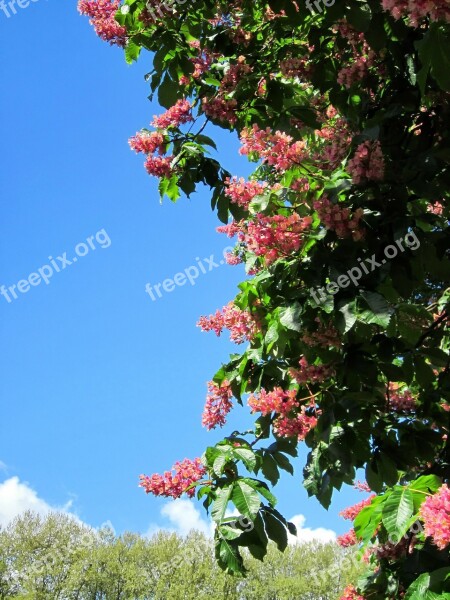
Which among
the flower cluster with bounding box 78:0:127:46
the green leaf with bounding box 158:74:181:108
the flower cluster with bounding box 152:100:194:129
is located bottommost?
the green leaf with bounding box 158:74:181:108

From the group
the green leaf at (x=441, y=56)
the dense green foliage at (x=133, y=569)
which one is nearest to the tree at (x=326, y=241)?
the green leaf at (x=441, y=56)

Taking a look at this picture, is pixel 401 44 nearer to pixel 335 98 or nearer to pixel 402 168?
pixel 335 98

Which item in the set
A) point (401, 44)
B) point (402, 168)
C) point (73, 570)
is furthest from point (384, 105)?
point (73, 570)

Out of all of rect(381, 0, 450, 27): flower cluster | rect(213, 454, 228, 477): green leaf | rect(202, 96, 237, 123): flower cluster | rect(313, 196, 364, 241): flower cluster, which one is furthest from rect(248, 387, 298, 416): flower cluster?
rect(381, 0, 450, 27): flower cluster

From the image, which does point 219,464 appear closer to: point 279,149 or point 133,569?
point 279,149

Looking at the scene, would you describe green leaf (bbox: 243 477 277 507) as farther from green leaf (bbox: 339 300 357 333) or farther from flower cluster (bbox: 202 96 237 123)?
flower cluster (bbox: 202 96 237 123)

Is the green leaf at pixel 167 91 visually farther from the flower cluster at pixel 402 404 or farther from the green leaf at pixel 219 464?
the flower cluster at pixel 402 404

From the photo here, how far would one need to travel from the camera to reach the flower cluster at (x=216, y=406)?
3.48 meters

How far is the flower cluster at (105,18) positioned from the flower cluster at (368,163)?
7.02 feet

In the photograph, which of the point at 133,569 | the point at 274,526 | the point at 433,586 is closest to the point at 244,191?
the point at 274,526

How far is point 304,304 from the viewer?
2566 mm

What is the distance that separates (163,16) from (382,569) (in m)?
3.45

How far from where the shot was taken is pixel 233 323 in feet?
11.8

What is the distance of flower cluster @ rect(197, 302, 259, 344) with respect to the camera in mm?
3195
